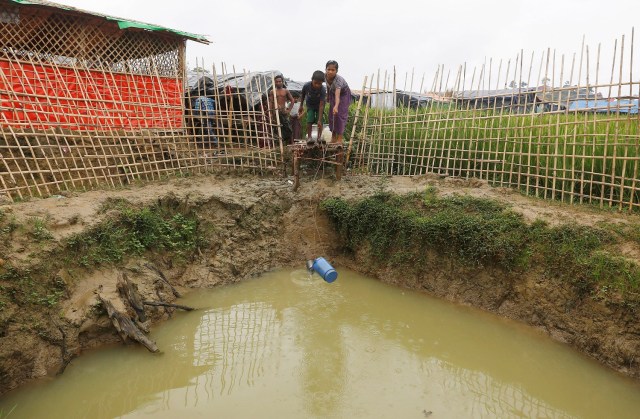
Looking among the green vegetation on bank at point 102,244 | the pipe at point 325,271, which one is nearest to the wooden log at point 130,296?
the green vegetation on bank at point 102,244

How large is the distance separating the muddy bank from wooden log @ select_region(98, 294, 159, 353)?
9 cm

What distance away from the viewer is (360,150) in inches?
293

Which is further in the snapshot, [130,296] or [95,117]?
[95,117]

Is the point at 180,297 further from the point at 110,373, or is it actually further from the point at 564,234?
the point at 564,234

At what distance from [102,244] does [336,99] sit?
12.7ft

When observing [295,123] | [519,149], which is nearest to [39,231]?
[295,123]

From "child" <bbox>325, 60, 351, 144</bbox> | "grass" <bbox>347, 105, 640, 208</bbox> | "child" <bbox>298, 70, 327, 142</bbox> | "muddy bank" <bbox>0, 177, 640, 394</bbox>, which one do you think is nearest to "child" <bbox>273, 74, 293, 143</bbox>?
"child" <bbox>298, 70, 327, 142</bbox>

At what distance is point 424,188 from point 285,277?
2.25 meters

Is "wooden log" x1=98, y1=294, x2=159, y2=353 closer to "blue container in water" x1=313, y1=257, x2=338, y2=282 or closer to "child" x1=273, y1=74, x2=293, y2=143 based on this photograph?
"blue container in water" x1=313, y1=257, x2=338, y2=282

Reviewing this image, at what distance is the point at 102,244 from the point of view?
14.5 feet

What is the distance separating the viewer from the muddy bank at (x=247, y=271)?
11.8ft

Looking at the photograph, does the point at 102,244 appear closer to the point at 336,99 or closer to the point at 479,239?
the point at 336,99

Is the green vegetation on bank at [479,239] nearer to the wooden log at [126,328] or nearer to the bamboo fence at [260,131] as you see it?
the bamboo fence at [260,131]

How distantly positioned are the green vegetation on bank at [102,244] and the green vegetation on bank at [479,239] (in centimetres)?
206
